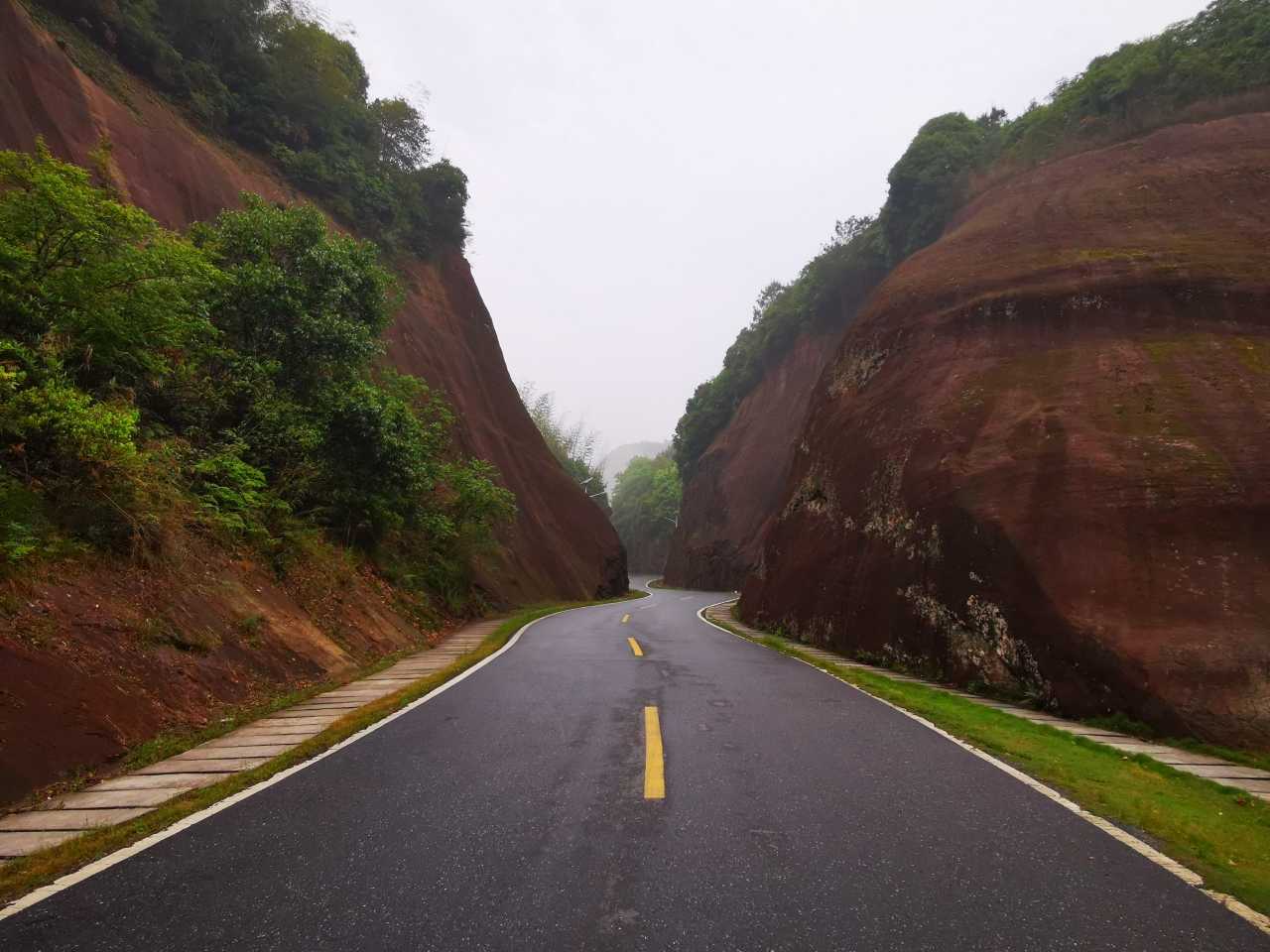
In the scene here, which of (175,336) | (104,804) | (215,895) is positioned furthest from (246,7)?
(215,895)

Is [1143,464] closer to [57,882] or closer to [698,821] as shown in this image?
[698,821]

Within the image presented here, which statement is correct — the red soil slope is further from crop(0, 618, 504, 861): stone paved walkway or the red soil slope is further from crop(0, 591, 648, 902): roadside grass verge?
crop(0, 591, 648, 902): roadside grass verge

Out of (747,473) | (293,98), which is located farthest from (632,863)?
(747,473)

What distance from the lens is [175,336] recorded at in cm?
1038

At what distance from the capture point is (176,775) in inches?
215

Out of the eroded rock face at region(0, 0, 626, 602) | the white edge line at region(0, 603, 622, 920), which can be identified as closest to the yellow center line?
the white edge line at region(0, 603, 622, 920)

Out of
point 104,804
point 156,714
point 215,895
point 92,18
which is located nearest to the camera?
point 215,895

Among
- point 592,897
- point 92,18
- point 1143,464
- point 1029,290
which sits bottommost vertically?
point 592,897

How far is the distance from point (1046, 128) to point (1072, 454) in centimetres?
→ 1935

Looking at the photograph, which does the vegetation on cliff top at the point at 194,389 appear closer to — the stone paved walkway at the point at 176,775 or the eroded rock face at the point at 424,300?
the stone paved walkway at the point at 176,775

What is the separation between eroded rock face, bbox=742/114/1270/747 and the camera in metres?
9.54

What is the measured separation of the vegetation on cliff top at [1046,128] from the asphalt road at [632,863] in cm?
2609

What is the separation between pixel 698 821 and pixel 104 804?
14.6 feet

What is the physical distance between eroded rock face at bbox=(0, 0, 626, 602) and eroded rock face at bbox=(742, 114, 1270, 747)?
14.2 m
